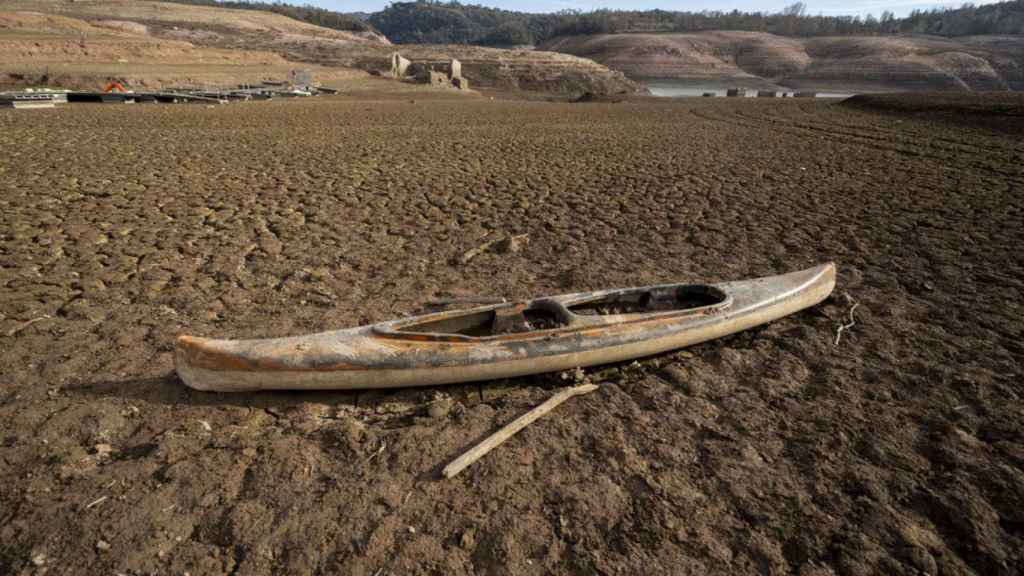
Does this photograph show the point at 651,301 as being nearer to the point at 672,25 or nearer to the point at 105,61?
the point at 105,61

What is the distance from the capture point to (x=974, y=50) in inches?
2474

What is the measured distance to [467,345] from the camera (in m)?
2.67

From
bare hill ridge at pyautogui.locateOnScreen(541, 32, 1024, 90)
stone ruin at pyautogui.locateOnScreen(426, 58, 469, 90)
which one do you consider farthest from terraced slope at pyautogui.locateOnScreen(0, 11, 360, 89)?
bare hill ridge at pyautogui.locateOnScreen(541, 32, 1024, 90)

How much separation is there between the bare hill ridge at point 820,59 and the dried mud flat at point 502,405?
63679mm

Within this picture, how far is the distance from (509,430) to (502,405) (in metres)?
0.24

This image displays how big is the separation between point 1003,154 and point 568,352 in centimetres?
1095

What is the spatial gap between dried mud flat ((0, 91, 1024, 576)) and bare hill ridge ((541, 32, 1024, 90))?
209 ft

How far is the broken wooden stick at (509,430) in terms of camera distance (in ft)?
7.32

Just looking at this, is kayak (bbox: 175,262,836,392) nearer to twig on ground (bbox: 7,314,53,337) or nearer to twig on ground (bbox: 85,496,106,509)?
twig on ground (bbox: 85,496,106,509)

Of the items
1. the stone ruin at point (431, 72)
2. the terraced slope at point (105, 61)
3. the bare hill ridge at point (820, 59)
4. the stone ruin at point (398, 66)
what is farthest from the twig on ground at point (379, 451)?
the bare hill ridge at point (820, 59)

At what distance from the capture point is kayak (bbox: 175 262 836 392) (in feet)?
8.35

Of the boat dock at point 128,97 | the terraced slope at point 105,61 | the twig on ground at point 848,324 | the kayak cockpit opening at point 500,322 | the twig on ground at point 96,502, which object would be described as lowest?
the twig on ground at point 96,502

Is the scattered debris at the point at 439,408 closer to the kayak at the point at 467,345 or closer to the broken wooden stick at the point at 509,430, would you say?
the kayak at the point at 467,345

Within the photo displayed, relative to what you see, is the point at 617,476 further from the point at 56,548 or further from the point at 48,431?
the point at 48,431
